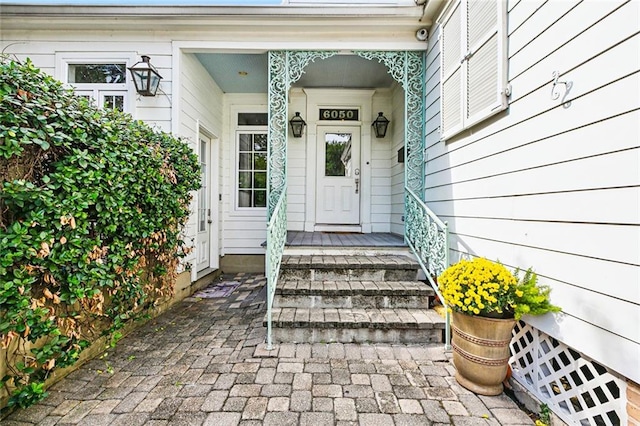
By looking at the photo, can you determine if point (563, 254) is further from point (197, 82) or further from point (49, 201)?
point (197, 82)

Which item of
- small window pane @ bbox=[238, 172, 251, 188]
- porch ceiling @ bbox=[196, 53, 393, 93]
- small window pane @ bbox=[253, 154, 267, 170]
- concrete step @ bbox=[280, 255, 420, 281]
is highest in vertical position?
porch ceiling @ bbox=[196, 53, 393, 93]

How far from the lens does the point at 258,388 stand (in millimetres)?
1882

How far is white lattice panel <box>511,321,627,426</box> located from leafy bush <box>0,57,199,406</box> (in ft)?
9.45

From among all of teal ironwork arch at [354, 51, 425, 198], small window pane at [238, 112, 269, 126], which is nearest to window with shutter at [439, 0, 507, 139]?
teal ironwork arch at [354, 51, 425, 198]

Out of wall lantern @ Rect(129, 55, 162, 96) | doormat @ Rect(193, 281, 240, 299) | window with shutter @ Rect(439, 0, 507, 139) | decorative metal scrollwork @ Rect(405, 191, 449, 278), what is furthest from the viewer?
doormat @ Rect(193, 281, 240, 299)

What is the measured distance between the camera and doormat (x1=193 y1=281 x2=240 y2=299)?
3.85 metres

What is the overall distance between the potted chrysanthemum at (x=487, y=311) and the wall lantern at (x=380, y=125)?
345 cm

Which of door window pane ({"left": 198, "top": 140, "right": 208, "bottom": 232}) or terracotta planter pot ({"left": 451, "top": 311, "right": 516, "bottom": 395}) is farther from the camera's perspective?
door window pane ({"left": 198, "top": 140, "right": 208, "bottom": 232})

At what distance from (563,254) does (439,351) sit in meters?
1.23

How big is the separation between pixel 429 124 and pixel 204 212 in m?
3.52

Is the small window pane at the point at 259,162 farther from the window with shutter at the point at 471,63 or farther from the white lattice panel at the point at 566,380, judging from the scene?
the white lattice panel at the point at 566,380

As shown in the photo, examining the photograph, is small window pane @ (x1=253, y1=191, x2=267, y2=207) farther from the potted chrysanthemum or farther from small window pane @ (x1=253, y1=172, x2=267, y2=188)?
the potted chrysanthemum

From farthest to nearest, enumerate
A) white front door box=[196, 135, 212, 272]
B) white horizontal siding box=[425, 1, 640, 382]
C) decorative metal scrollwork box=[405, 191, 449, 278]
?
white front door box=[196, 135, 212, 272] < decorative metal scrollwork box=[405, 191, 449, 278] < white horizontal siding box=[425, 1, 640, 382]

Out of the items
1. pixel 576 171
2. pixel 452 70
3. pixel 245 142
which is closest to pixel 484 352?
pixel 576 171
